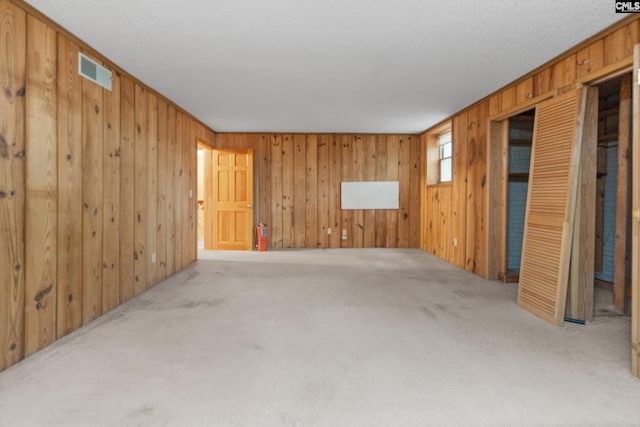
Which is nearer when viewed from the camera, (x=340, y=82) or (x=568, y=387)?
(x=568, y=387)

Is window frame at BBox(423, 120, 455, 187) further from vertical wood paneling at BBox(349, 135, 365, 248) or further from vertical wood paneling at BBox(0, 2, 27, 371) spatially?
vertical wood paneling at BBox(0, 2, 27, 371)

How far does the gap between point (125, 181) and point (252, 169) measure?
3390 millimetres

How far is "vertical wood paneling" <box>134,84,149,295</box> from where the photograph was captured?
3.78 m

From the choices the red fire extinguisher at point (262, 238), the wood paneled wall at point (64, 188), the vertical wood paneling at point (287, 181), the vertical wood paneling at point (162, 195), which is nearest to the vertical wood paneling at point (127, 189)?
the wood paneled wall at point (64, 188)

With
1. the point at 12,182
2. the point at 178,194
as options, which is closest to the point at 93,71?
the point at 12,182

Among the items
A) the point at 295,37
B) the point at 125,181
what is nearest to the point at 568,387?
the point at 295,37

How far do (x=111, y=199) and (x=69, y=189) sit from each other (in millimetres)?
597

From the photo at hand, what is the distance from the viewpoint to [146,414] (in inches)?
67.4

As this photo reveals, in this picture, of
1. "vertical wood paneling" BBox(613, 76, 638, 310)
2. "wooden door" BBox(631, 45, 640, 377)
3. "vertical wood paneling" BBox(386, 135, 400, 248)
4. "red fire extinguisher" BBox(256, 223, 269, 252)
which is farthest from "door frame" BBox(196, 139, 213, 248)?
"wooden door" BBox(631, 45, 640, 377)

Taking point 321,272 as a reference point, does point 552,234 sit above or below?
above

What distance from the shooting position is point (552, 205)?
316 centimetres

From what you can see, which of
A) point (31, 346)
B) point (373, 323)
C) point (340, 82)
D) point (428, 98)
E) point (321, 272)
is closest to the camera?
point (31, 346)

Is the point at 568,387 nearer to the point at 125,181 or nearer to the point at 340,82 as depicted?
the point at 340,82

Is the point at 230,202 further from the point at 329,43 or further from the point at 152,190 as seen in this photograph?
the point at 329,43
